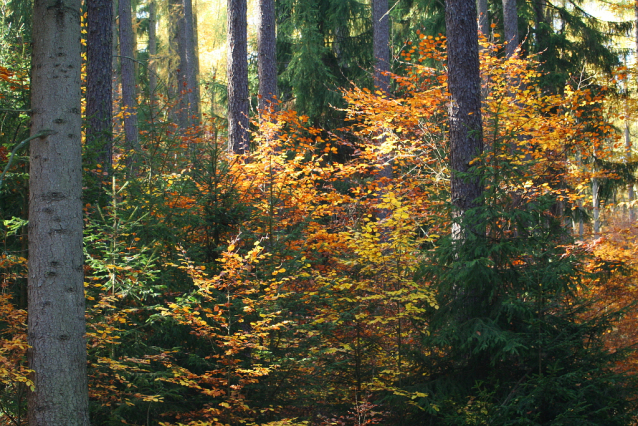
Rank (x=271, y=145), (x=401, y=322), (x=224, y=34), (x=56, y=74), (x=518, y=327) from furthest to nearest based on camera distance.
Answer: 1. (x=224, y=34)
2. (x=271, y=145)
3. (x=401, y=322)
4. (x=518, y=327)
5. (x=56, y=74)

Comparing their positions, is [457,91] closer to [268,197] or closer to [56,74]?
[268,197]

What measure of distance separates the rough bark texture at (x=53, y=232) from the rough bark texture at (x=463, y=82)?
459 cm

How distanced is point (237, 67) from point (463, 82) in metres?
4.62

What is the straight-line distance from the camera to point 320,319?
561 centimetres

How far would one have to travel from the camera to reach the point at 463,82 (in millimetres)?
6777

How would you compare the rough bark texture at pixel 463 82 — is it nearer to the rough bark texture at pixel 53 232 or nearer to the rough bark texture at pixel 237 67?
the rough bark texture at pixel 237 67

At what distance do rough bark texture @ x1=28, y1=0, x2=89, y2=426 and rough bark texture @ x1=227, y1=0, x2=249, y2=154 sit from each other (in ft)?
18.2

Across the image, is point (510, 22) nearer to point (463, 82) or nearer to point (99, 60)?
point (463, 82)

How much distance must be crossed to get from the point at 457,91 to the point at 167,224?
406 centimetres

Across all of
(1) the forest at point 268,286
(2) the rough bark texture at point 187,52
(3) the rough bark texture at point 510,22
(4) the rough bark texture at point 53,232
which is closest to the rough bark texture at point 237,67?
(1) the forest at point 268,286

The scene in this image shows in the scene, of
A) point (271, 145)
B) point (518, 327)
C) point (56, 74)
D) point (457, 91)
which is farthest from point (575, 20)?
point (56, 74)

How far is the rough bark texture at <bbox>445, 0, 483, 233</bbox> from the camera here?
262 inches

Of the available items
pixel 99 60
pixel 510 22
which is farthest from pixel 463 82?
pixel 510 22

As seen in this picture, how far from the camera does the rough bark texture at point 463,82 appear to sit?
665 cm
